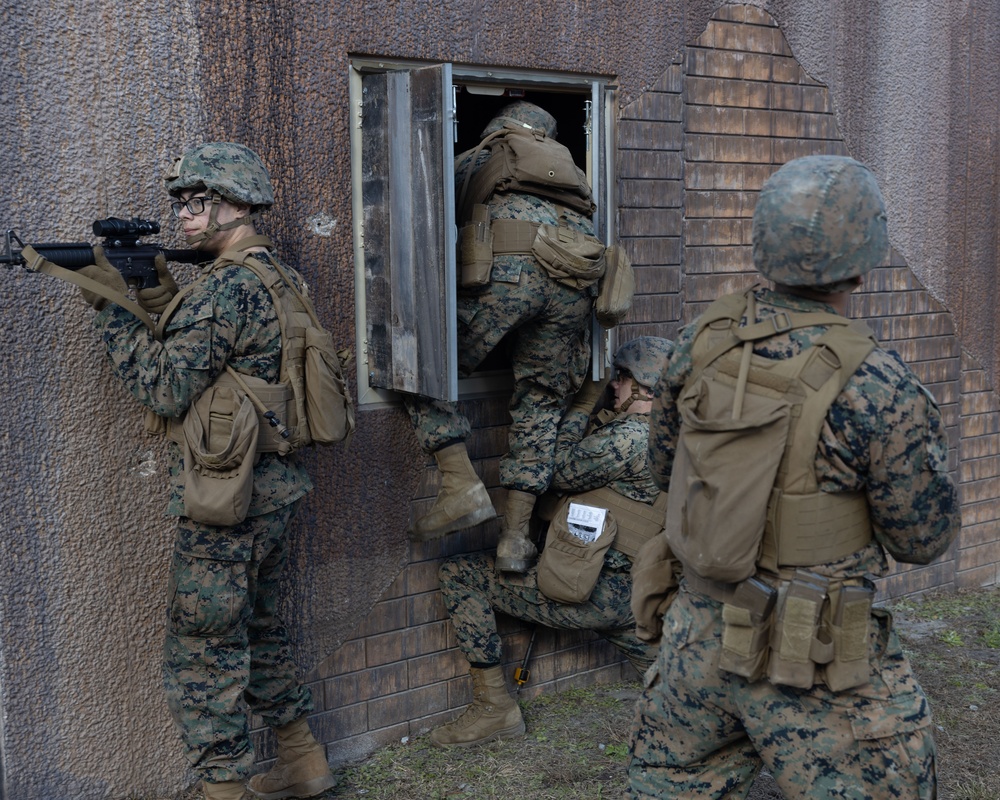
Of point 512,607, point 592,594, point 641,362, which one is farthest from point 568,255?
point 512,607

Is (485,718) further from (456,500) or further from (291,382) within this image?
(291,382)

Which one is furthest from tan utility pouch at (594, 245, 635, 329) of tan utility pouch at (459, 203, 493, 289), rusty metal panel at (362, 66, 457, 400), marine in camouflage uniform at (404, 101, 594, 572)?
rusty metal panel at (362, 66, 457, 400)

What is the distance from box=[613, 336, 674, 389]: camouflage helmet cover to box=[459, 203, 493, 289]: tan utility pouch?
66 centimetres

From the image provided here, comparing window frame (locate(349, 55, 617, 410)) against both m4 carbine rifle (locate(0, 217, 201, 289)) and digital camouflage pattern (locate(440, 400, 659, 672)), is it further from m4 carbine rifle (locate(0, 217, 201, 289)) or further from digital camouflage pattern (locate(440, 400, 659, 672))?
m4 carbine rifle (locate(0, 217, 201, 289))

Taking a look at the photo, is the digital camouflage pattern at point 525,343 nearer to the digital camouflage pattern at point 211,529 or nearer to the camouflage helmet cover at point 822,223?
the digital camouflage pattern at point 211,529

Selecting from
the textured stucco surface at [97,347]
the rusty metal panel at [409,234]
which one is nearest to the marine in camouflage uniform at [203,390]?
the textured stucco surface at [97,347]

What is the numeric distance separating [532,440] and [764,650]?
1.97 metres

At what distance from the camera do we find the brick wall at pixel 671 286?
427 cm

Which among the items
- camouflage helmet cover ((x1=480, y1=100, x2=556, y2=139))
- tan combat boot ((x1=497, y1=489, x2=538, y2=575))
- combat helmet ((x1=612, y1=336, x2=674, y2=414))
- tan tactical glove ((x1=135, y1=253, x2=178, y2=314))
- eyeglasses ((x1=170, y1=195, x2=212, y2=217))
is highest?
camouflage helmet cover ((x1=480, y1=100, x2=556, y2=139))

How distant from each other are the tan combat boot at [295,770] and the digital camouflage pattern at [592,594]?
0.78m

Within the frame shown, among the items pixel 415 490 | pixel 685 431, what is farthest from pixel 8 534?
pixel 685 431

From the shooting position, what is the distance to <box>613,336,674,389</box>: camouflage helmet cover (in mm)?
4332

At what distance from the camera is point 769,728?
98.7 inches

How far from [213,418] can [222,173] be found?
0.71m
